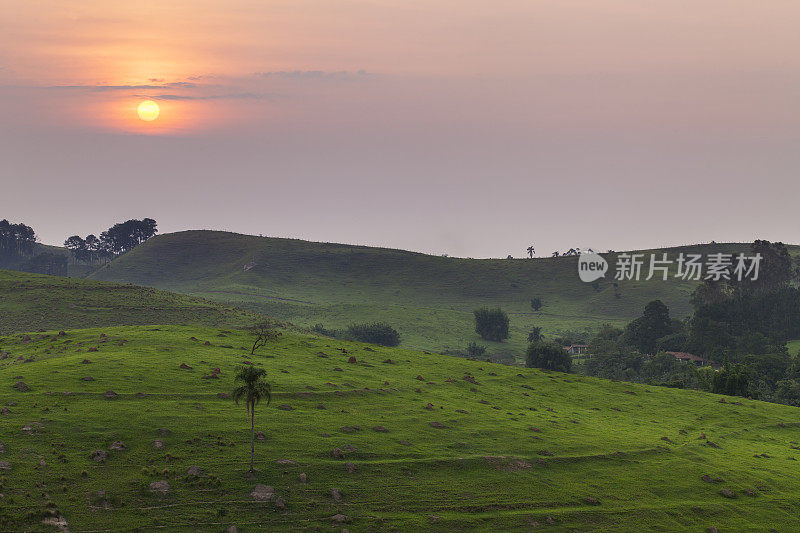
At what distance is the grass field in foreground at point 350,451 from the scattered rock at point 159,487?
33cm

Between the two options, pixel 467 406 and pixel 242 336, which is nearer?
pixel 467 406

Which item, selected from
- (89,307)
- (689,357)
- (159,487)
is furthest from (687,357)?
(159,487)

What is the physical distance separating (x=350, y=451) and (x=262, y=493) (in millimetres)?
10000

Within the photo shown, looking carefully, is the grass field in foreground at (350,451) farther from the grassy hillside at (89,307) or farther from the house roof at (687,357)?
the house roof at (687,357)

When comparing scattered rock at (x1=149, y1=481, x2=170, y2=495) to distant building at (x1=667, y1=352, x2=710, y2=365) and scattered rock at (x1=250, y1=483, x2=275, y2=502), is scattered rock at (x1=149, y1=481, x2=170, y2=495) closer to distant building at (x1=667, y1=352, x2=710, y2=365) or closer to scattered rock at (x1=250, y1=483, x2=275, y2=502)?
scattered rock at (x1=250, y1=483, x2=275, y2=502)

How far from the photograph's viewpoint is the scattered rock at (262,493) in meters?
51.8

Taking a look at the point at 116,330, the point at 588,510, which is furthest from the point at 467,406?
the point at 116,330

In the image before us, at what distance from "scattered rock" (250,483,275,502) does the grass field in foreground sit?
408 millimetres

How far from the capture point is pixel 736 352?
19612cm

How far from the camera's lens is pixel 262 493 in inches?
2062

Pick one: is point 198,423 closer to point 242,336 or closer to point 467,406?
point 467,406

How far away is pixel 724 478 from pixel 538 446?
17.4m

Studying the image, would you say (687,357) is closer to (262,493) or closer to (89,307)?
(89,307)

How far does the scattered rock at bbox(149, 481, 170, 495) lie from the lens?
50.2m
